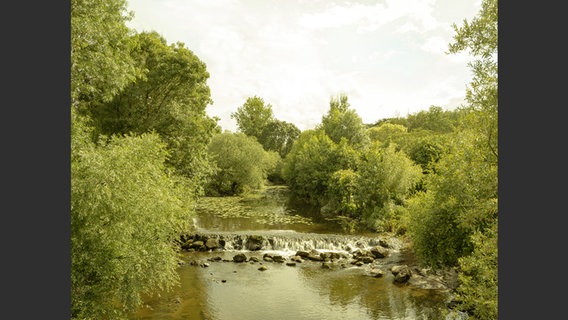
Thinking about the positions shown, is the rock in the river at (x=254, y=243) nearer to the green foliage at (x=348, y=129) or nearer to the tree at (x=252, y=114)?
the green foliage at (x=348, y=129)

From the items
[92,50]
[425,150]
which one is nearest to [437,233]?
[92,50]

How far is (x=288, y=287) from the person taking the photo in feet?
69.9

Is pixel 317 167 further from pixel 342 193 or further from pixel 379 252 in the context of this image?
pixel 379 252

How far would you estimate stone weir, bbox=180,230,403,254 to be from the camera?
28531 mm

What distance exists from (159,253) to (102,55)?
7.28m

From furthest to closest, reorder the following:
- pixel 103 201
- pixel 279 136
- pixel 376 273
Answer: pixel 279 136 < pixel 376 273 < pixel 103 201

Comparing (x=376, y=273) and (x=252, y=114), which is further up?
(x=252, y=114)

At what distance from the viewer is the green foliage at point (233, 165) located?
186 feet

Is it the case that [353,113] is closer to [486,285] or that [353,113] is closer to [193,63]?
[193,63]

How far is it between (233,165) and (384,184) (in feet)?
89.6

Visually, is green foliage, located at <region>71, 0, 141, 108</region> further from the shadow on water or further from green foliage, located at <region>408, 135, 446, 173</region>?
green foliage, located at <region>408, 135, 446, 173</region>

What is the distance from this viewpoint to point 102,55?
1207 cm

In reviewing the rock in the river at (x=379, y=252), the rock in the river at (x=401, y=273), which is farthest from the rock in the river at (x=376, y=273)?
the rock in the river at (x=379, y=252)

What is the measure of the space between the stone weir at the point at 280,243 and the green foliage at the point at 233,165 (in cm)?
2587
